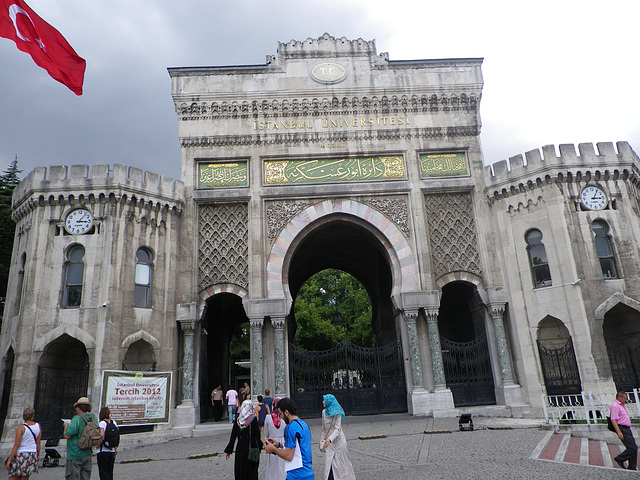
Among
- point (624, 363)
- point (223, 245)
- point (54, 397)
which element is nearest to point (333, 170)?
point (223, 245)

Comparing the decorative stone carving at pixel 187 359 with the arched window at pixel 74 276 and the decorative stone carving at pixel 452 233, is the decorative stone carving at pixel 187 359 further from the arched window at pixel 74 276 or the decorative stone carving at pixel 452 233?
the decorative stone carving at pixel 452 233

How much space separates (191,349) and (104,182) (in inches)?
259

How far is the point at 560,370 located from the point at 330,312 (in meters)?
23.2

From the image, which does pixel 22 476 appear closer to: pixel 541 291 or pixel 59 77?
pixel 59 77

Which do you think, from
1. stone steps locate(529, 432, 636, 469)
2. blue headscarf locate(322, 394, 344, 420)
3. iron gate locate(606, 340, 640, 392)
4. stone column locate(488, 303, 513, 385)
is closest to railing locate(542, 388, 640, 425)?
iron gate locate(606, 340, 640, 392)

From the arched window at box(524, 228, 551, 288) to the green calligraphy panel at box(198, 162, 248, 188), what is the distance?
36.4ft

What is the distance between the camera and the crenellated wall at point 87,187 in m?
16.0

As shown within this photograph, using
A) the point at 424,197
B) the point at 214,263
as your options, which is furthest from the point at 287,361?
the point at 424,197

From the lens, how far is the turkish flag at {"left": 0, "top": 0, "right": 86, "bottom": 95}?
6.48 metres

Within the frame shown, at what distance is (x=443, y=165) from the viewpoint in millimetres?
18922

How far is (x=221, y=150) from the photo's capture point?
18.8 m

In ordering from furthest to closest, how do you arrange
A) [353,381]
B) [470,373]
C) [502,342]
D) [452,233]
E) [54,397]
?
[452,233] < [353,381] < [470,373] < [502,342] < [54,397]

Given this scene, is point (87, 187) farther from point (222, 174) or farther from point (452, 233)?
point (452, 233)

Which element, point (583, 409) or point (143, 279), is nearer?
point (583, 409)
